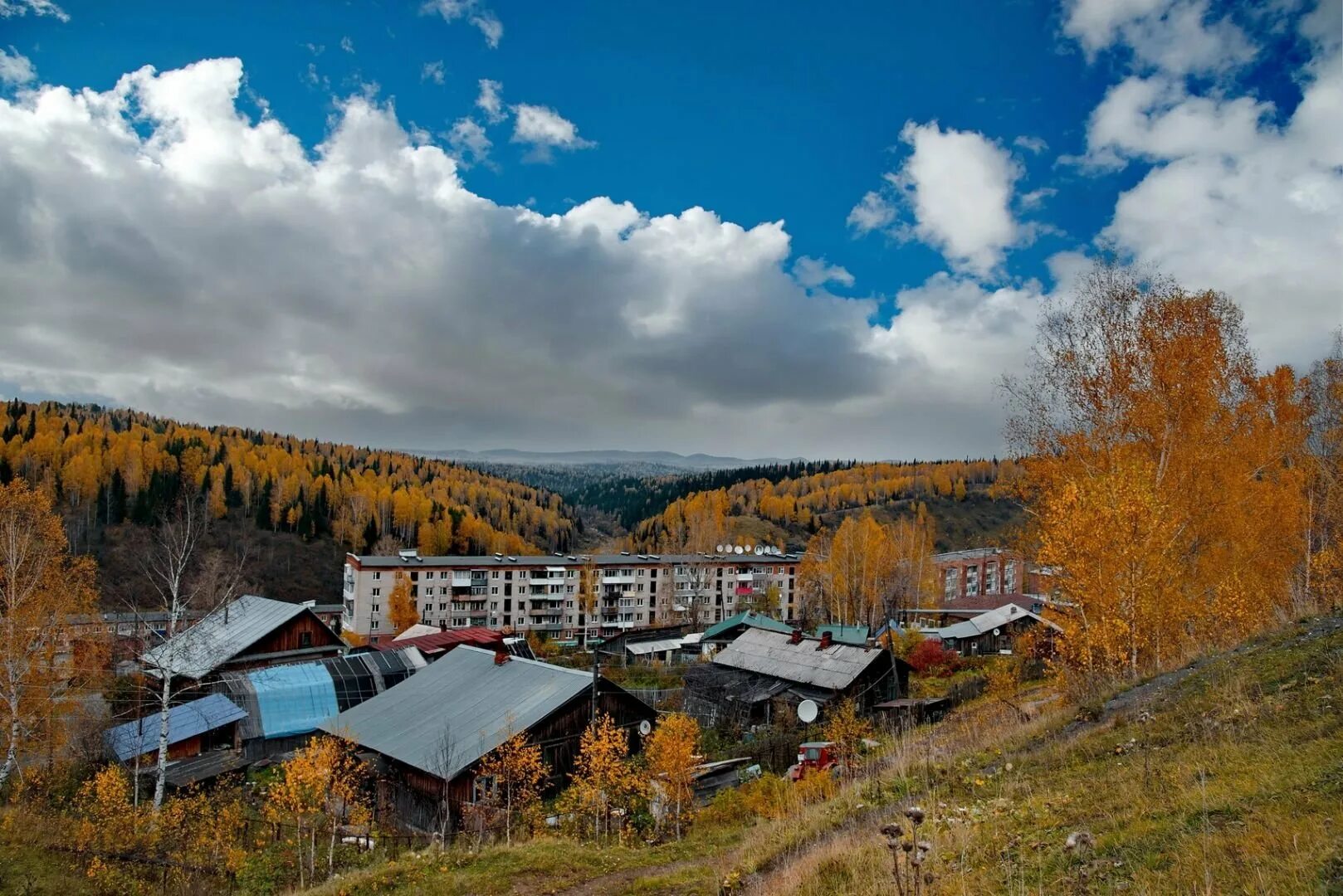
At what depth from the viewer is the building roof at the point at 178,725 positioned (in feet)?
95.4

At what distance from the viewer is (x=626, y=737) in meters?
28.6

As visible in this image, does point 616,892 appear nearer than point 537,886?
Yes

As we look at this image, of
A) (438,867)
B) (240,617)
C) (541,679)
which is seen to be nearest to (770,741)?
(541,679)

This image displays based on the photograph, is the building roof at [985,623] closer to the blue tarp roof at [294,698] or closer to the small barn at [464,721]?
the small barn at [464,721]

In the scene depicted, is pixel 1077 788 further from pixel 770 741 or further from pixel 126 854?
pixel 770 741

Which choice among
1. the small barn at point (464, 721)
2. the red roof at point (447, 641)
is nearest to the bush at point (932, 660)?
the small barn at point (464, 721)

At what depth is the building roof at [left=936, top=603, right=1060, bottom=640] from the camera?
55656 millimetres

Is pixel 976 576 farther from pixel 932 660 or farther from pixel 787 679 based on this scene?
pixel 787 679

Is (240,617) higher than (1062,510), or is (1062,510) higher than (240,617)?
(1062,510)

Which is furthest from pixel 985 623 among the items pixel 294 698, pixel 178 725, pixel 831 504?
pixel 831 504

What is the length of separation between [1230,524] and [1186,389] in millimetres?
4105

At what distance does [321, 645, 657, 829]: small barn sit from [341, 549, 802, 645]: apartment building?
38731mm

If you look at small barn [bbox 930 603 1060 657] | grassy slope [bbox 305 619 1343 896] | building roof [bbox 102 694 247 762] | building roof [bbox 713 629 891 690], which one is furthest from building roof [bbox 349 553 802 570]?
grassy slope [bbox 305 619 1343 896]

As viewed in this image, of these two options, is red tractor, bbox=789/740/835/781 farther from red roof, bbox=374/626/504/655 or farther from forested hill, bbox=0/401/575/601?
forested hill, bbox=0/401/575/601
